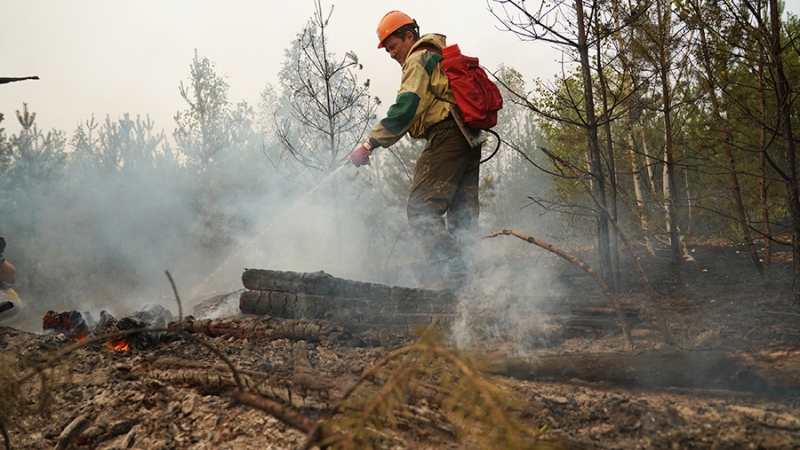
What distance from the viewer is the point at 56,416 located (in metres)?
2.15

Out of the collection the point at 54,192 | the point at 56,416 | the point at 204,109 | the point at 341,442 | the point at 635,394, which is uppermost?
the point at 204,109

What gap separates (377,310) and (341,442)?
2.84m

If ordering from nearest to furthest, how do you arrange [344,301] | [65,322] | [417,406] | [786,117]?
[417,406] < [786,117] < [344,301] < [65,322]

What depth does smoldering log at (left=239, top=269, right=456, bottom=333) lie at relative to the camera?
3.60 meters

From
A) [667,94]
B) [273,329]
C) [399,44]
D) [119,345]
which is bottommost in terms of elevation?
[119,345]

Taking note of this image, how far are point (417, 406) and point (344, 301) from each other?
2272mm

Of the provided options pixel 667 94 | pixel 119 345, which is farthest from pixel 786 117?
pixel 119 345

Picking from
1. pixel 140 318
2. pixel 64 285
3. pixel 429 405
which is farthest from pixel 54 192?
pixel 429 405

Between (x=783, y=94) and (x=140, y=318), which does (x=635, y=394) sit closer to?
(x=783, y=94)

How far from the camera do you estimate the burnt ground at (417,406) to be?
4.88 ft

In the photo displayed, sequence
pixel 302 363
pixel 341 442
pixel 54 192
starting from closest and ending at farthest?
pixel 341 442, pixel 302 363, pixel 54 192

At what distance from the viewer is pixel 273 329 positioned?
3.52 metres

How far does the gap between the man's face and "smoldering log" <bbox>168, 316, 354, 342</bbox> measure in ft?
7.67

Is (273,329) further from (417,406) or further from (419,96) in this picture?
(419,96)
